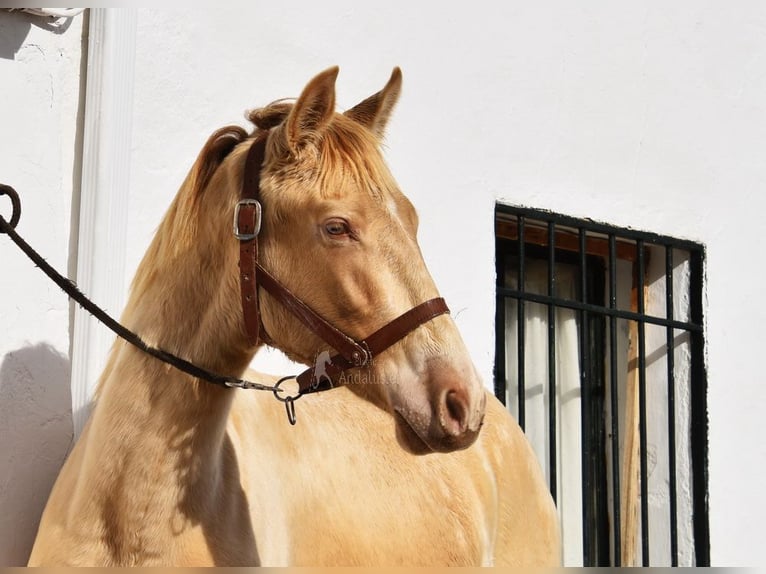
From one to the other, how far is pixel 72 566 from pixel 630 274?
11.9 ft

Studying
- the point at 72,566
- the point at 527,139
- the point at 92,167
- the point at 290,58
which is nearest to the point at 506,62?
the point at 527,139

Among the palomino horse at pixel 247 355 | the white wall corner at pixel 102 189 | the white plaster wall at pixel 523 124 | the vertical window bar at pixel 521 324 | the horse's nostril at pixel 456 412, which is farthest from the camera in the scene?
the vertical window bar at pixel 521 324

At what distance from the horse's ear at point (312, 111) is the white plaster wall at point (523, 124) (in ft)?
3.58

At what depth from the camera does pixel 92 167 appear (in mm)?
3896

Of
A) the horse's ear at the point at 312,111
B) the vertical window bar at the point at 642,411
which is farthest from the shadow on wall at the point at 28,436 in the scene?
the vertical window bar at the point at 642,411

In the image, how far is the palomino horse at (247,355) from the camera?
2879 mm

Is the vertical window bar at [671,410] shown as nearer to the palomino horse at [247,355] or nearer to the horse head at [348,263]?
the palomino horse at [247,355]

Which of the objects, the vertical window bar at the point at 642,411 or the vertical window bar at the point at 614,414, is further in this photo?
the vertical window bar at the point at 642,411

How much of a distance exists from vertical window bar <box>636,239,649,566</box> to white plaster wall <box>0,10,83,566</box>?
275 cm

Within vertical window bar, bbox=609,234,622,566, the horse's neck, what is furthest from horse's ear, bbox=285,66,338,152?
vertical window bar, bbox=609,234,622,566

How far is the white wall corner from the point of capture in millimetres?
3766

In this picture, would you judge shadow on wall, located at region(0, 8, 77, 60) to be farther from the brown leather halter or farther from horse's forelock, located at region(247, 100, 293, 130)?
the brown leather halter

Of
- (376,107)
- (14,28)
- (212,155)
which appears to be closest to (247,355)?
(212,155)

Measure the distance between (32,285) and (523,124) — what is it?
93.2 inches
